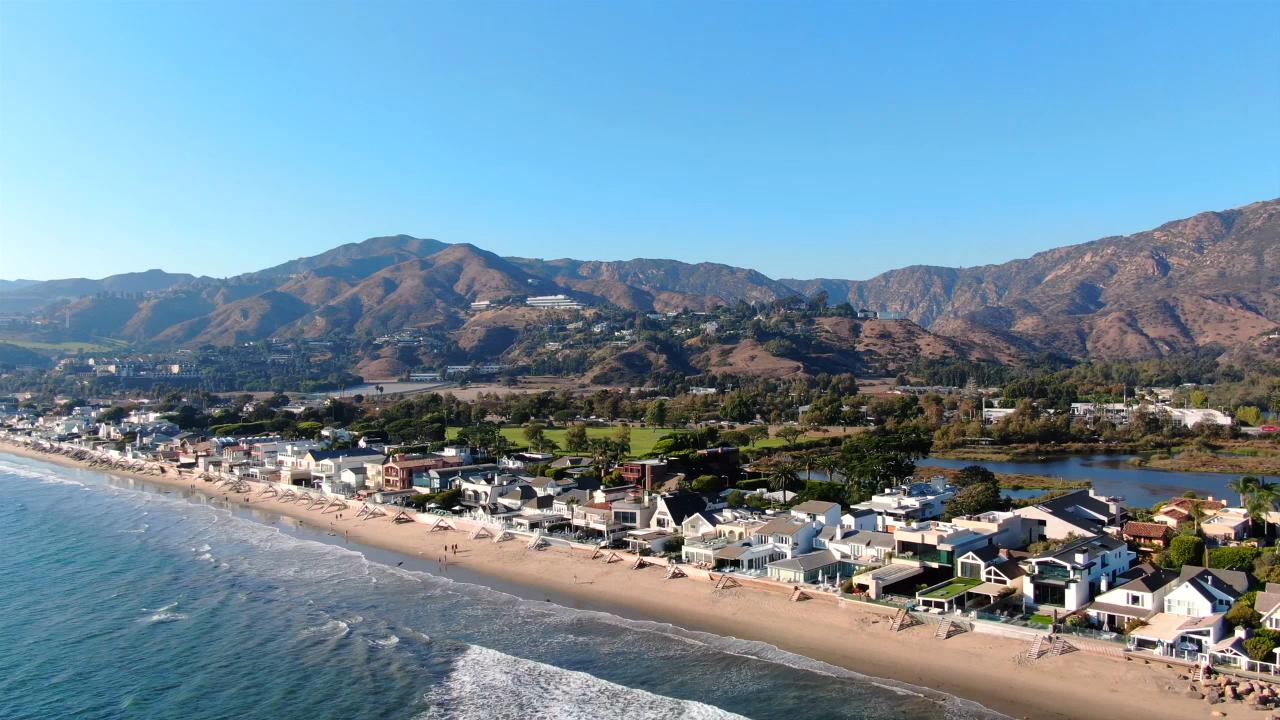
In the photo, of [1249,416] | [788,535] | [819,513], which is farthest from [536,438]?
[1249,416]

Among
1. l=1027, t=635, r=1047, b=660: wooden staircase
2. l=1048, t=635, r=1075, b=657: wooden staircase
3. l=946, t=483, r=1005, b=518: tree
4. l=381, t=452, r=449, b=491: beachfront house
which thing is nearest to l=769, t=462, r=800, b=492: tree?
l=946, t=483, r=1005, b=518: tree

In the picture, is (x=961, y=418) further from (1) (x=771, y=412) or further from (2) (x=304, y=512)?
(2) (x=304, y=512)

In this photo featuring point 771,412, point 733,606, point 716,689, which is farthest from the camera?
point 771,412

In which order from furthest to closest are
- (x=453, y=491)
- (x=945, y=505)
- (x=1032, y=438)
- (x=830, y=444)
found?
1. (x=1032, y=438)
2. (x=830, y=444)
3. (x=453, y=491)
4. (x=945, y=505)

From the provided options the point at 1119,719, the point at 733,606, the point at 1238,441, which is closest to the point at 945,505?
the point at 733,606

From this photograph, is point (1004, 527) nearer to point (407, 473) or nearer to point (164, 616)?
point (164, 616)

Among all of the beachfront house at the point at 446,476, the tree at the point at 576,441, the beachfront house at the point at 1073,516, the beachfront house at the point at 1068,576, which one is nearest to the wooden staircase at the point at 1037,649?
the beachfront house at the point at 1068,576

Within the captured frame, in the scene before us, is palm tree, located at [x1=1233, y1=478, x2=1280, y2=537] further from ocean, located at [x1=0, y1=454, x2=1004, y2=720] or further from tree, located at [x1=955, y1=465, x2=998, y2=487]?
ocean, located at [x1=0, y1=454, x2=1004, y2=720]
